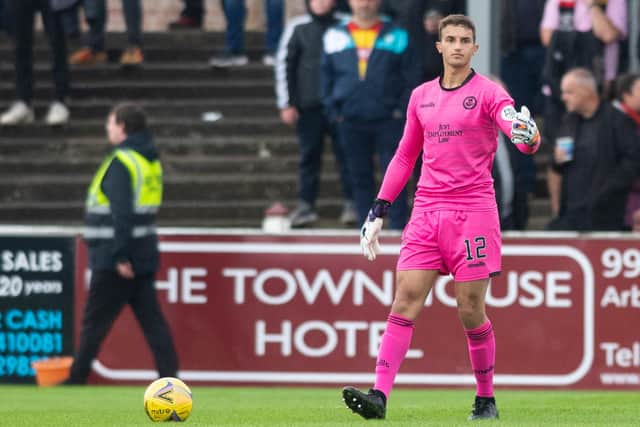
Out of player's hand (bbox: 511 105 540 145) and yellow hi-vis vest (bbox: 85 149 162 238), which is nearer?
player's hand (bbox: 511 105 540 145)

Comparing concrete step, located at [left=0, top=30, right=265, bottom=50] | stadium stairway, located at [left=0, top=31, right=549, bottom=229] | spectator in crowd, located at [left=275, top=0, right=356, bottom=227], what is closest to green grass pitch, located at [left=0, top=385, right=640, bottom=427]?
spectator in crowd, located at [left=275, top=0, right=356, bottom=227]

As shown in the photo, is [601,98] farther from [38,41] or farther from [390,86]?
[38,41]

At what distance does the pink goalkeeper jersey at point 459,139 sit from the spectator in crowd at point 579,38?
5.58 meters

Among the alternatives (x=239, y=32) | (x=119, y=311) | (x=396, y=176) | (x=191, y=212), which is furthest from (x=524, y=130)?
(x=239, y=32)

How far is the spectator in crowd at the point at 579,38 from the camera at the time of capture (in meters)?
14.4

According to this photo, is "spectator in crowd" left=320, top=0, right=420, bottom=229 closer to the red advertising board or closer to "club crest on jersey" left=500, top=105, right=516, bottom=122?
the red advertising board

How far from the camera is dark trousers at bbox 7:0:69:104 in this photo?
16.0 m

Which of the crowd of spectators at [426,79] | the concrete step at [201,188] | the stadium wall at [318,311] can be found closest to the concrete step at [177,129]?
the crowd of spectators at [426,79]

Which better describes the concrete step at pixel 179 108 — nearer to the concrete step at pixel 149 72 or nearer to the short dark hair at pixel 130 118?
the concrete step at pixel 149 72

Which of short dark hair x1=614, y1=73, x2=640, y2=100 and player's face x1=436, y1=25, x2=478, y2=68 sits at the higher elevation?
player's face x1=436, y1=25, x2=478, y2=68

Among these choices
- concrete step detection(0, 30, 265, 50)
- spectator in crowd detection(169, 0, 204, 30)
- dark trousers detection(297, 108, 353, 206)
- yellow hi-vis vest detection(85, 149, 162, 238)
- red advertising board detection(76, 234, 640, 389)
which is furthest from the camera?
spectator in crowd detection(169, 0, 204, 30)

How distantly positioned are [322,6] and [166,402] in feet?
20.3

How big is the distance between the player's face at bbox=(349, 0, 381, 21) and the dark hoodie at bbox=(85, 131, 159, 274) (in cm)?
214

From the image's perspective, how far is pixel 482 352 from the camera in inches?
354
